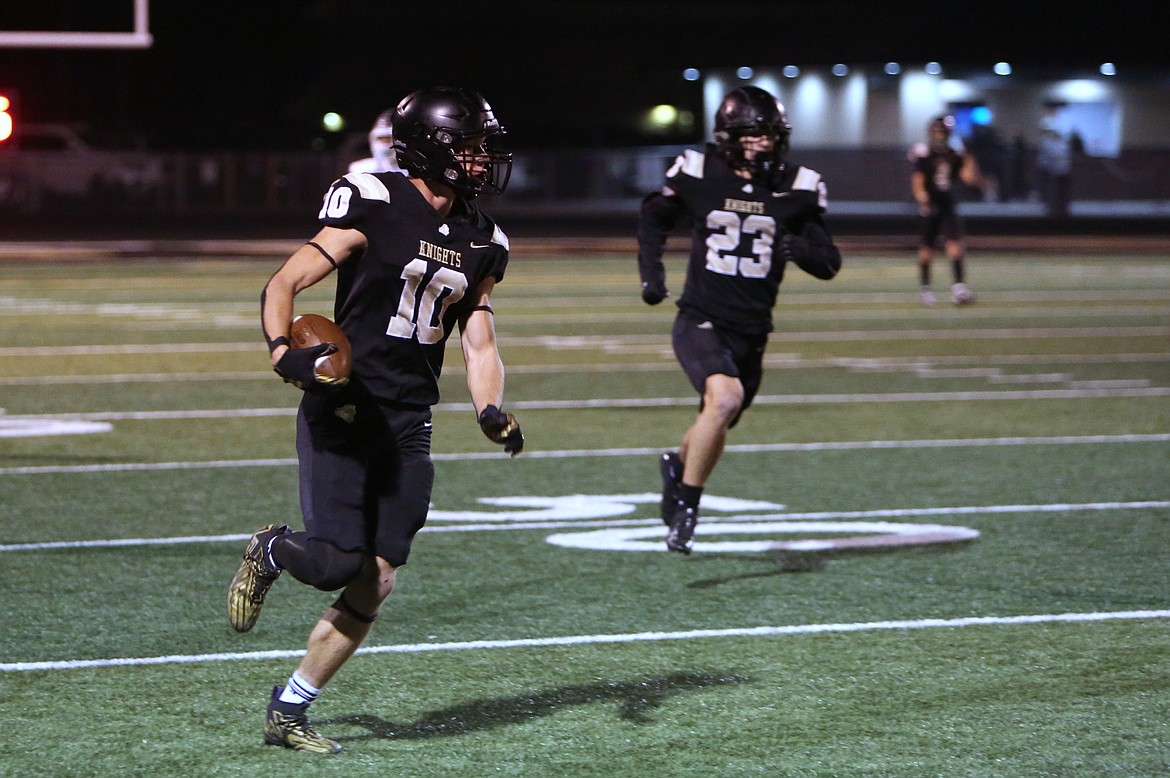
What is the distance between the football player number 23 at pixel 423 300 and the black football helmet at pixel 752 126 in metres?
2.65

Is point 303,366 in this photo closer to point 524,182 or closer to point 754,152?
point 754,152

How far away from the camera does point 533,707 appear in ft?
16.0

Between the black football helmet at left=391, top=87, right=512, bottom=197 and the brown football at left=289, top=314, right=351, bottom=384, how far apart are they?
0.51m

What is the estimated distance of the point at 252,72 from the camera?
56375 millimetres

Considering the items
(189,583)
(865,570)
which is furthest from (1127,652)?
(189,583)

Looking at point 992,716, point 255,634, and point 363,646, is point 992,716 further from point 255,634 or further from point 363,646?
point 255,634

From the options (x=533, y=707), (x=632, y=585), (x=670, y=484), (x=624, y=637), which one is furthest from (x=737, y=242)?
(x=533, y=707)

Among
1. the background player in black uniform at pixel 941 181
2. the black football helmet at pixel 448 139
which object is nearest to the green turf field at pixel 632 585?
the black football helmet at pixel 448 139

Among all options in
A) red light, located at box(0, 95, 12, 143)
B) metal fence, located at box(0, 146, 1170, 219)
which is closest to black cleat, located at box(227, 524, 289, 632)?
red light, located at box(0, 95, 12, 143)

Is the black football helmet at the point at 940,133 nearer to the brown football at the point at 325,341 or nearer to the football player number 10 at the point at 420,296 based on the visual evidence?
the football player number 10 at the point at 420,296

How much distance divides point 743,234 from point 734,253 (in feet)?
0.26

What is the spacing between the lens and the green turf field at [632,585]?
4.58 m

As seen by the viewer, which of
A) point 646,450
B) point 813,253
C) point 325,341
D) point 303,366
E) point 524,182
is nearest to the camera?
point 303,366

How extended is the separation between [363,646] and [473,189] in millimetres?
1683
